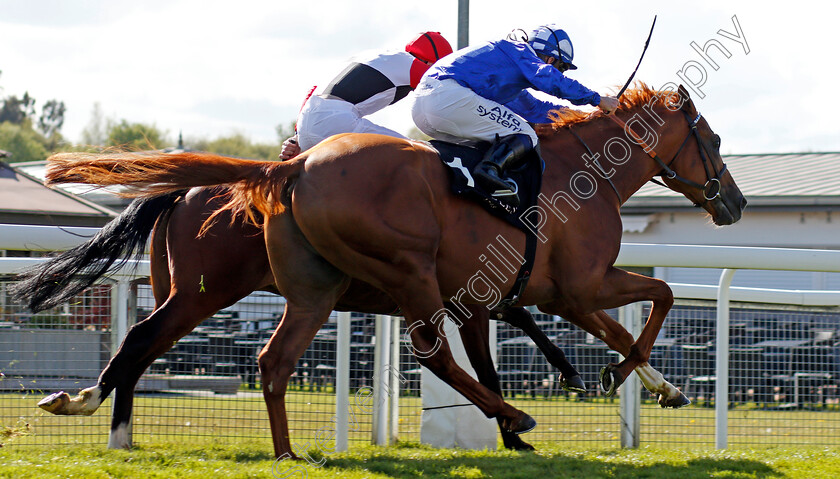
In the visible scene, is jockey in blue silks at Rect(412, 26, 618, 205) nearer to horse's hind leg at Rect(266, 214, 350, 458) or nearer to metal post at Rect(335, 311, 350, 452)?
horse's hind leg at Rect(266, 214, 350, 458)

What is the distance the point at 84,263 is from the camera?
5.12 m

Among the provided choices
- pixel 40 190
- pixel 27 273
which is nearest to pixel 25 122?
pixel 40 190

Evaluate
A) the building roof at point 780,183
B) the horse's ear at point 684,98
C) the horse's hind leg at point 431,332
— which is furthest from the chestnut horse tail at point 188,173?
the building roof at point 780,183

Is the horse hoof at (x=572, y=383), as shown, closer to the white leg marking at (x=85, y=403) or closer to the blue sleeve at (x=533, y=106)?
the blue sleeve at (x=533, y=106)

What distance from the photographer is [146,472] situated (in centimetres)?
382

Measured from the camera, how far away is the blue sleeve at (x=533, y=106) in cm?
538

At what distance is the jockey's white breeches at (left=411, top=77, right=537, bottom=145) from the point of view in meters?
4.51

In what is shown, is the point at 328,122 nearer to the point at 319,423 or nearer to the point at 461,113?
the point at 461,113

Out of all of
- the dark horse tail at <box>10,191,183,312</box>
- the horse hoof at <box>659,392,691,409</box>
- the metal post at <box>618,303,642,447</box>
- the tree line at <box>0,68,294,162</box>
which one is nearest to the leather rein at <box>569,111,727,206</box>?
the metal post at <box>618,303,642,447</box>

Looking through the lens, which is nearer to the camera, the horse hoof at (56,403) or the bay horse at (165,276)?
the horse hoof at (56,403)

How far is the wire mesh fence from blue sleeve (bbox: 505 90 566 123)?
182cm

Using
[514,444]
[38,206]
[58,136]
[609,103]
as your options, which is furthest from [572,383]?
[58,136]

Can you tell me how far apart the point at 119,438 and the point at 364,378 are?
1855 mm

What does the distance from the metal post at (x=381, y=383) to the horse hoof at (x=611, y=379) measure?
1.51m
